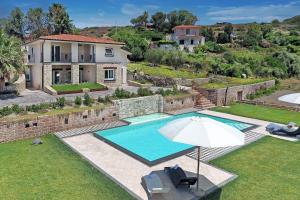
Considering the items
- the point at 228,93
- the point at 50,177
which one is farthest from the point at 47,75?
the point at 50,177

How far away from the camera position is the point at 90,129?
67.8ft

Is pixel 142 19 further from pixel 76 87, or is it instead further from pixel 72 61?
pixel 76 87

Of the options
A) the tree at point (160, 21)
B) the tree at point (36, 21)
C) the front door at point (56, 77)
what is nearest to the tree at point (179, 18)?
the tree at point (160, 21)

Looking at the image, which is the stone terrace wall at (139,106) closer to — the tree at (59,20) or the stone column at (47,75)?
the stone column at (47,75)

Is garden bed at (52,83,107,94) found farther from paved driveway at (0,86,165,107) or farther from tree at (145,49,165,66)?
tree at (145,49,165,66)

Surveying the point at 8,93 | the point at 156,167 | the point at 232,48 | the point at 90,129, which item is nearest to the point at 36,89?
the point at 8,93

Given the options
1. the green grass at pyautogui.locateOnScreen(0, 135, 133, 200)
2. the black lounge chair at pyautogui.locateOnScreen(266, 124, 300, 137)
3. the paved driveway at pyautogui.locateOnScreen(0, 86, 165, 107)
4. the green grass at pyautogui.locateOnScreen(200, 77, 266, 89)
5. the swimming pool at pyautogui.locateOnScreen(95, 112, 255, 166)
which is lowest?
the green grass at pyautogui.locateOnScreen(0, 135, 133, 200)

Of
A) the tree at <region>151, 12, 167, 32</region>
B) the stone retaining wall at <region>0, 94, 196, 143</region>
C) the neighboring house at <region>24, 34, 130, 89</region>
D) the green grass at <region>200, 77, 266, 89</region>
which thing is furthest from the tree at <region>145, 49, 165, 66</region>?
the tree at <region>151, 12, 167, 32</region>

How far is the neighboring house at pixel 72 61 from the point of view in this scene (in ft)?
104

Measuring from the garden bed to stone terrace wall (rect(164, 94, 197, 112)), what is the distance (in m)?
9.74

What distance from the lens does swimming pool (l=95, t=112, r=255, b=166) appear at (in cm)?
1563

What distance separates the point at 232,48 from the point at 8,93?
60.8 meters

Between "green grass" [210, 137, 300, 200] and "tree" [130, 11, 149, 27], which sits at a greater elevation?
"tree" [130, 11, 149, 27]

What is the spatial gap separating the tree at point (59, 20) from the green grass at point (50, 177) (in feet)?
169
